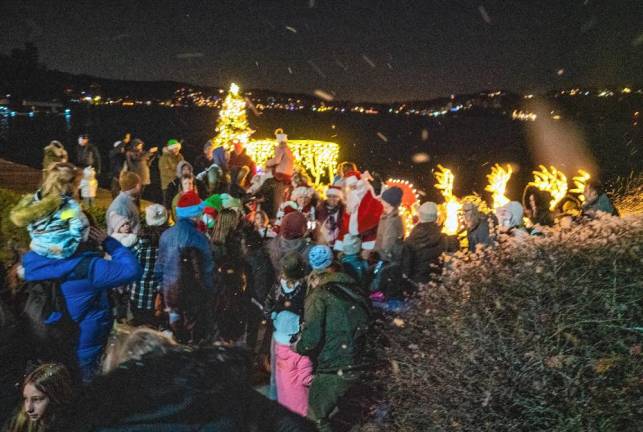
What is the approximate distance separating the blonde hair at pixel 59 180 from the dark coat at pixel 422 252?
3277 millimetres

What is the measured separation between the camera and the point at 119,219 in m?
5.31

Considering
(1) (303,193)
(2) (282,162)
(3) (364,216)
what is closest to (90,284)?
(3) (364,216)

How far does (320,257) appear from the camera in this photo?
177 inches

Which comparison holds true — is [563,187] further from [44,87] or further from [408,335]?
[44,87]

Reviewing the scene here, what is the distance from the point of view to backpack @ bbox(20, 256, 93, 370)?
3.44 m

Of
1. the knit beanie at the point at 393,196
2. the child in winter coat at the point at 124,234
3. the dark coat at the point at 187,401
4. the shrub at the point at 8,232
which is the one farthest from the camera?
the knit beanie at the point at 393,196

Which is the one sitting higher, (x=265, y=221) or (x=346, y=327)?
(x=265, y=221)

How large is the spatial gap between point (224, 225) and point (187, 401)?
4.72m

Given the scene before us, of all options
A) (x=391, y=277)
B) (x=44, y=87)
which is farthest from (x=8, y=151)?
(x=44, y=87)

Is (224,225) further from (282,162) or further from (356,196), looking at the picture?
(282,162)

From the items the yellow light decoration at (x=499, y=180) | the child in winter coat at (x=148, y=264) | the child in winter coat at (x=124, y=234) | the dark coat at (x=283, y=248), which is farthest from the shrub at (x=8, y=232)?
the yellow light decoration at (x=499, y=180)

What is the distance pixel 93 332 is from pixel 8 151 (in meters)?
29.4

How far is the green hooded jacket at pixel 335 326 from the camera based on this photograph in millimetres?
4207

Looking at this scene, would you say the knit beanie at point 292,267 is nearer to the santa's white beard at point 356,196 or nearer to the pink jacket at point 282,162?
the santa's white beard at point 356,196
